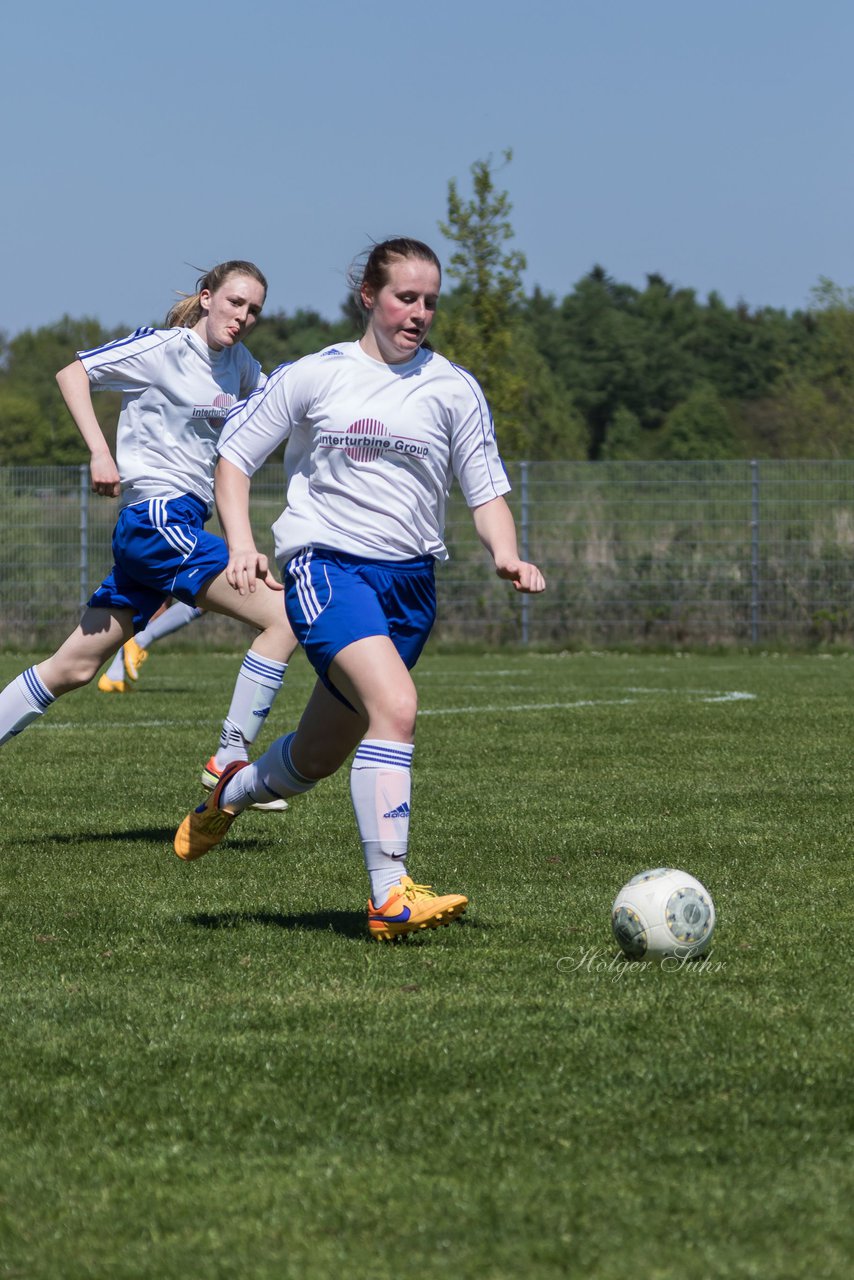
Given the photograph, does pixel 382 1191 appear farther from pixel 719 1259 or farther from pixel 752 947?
pixel 752 947

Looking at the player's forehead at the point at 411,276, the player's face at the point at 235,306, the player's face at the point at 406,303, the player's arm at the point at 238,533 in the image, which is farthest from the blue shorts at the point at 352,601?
the player's face at the point at 235,306

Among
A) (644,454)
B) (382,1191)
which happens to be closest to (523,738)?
(382,1191)

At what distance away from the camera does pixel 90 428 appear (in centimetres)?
659

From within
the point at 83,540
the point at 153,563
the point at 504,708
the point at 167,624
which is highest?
the point at 83,540

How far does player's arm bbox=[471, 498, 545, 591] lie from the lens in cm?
472

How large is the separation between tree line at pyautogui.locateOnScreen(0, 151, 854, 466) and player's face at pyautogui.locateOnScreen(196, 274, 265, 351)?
3289cm

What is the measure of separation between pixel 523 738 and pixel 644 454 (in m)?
64.3

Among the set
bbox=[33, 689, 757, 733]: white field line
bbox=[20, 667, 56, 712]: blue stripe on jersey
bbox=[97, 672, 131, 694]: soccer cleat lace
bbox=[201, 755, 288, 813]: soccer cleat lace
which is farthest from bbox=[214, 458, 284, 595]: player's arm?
bbox=[97, 672, 131, 694]: soccer cleat lace

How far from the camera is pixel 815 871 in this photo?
5.64m

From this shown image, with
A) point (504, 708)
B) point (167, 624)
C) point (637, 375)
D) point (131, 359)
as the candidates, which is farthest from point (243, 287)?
point (637, 375)

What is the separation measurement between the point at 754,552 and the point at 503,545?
16.8m

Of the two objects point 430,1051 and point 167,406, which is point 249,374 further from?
point 430,1051

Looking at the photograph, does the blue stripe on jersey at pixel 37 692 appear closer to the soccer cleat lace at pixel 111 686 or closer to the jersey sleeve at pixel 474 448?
the jersey sleeve at pixel 474 448

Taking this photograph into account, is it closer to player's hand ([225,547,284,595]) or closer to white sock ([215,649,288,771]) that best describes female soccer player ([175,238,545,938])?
player's hand ([225,547,284,595])
